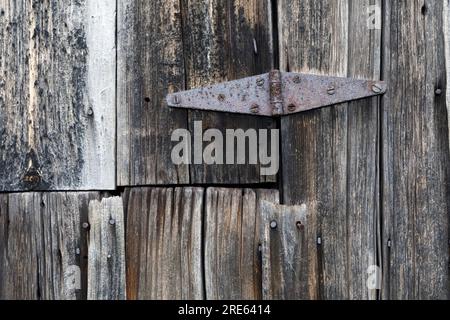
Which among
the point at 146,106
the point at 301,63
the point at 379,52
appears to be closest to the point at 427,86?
the point at 379,52

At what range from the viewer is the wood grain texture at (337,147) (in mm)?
1519

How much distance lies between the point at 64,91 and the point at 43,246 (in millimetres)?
413

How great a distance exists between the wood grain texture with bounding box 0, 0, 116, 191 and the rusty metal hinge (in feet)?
0.78

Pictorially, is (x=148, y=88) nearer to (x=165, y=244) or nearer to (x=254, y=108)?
(x=254, y=108)

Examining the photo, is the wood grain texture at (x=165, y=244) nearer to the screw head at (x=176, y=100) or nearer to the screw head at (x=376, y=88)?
the screw head at (x=176, y=100)

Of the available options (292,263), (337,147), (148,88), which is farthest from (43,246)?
(337,147)

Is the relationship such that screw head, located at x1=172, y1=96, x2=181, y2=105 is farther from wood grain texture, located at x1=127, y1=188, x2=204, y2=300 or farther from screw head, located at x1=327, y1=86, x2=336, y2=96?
screw head, located at x1=327, y1=86, x2=336, y2=96

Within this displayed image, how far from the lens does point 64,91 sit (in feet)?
5.27

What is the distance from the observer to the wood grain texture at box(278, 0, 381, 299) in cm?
152

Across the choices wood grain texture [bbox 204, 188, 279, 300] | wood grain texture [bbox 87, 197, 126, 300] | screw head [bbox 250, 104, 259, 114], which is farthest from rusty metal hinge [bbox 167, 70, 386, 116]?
wood grain texture [bbox 87, 197, 126, 300]

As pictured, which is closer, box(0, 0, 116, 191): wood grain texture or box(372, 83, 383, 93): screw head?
box(372, 83, 383, 93): screw head

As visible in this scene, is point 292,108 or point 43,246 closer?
point 292,108

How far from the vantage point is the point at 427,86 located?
4.96 feet

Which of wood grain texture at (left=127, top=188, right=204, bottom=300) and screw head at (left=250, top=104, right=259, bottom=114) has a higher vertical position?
screw head at (left=250, top=104, right=259, bottom=114)
